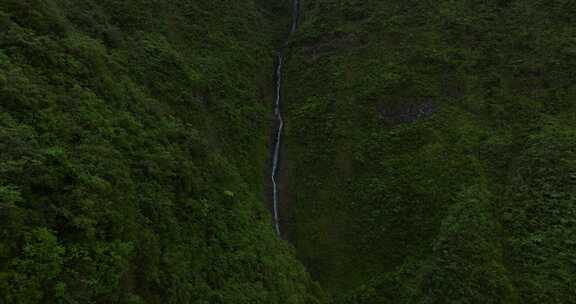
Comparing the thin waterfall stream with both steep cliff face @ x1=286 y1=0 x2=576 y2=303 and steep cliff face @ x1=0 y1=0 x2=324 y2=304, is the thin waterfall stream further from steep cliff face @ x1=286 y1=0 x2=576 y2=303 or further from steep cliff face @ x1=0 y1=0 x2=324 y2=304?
steep cliff face @ x1=0 y1=0 x2=324 y2=304

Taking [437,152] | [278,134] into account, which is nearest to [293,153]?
[278,134]

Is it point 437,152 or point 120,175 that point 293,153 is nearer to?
point 437,152

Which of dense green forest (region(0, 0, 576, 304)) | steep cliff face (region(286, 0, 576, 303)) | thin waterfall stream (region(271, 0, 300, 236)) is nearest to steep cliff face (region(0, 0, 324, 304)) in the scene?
dense green forest (region(0, 0, 576, 304))

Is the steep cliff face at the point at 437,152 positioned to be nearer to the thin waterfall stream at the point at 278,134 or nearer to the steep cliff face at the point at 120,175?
the thin waterfall stream at the point at 278,134

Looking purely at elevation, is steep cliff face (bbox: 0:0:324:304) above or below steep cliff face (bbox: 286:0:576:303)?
above

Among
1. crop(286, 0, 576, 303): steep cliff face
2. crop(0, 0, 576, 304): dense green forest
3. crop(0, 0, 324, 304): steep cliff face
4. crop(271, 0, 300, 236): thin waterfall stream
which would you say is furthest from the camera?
crop(271, 0, 300, 236): thin waterfall stream

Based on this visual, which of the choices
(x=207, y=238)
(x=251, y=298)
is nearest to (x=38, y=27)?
(x=207, y=238)
